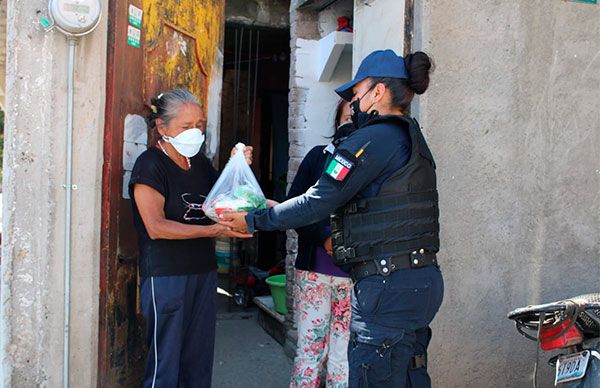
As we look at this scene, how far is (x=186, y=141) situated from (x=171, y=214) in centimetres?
37

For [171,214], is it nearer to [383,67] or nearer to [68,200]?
[68,200]

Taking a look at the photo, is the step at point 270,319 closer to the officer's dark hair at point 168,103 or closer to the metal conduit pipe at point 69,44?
the metal conduit pipe at point 69,44

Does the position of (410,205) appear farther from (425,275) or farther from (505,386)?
(505,386)

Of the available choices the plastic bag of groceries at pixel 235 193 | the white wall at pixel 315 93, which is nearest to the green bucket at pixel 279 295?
the white wall at pixel 315 93

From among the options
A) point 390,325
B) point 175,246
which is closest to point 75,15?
point 175,246

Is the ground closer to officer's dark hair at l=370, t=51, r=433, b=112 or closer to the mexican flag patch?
the mexican flag patch

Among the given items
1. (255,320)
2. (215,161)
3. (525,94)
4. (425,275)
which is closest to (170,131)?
(215,161)

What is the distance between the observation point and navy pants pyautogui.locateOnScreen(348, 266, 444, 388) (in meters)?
2.31

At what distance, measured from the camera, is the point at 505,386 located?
12.1ft

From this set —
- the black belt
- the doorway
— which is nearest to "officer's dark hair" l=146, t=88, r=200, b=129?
the black belt

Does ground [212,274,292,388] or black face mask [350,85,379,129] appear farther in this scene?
ground [212,274,292,388]

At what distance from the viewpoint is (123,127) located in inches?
121

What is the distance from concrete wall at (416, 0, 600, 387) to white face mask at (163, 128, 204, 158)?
1.36 m

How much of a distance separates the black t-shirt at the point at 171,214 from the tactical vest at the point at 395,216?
33.6 inches
